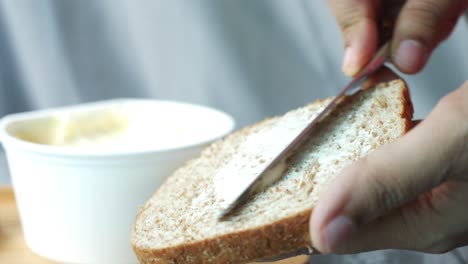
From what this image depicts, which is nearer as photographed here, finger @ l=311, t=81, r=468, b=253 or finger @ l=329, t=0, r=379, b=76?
finger @ l=311, t=81, r=468, b=253

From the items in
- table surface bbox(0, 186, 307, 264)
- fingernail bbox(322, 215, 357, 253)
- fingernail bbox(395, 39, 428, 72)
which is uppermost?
fingernail bbox(395, 39, 428, 72)

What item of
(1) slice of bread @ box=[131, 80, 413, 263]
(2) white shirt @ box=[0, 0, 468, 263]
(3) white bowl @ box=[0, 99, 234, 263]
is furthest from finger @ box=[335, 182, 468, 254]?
(2) white shirt @ box=[0, 0, 468, 263]

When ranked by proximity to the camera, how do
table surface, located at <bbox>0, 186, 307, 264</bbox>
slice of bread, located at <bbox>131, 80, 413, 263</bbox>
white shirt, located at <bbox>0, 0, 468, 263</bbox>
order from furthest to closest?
1. white shirt, located at <bbox>0, 0, 468, 263</bbox>
2. table surface, located at <bbox>0, 186, 307, 264</bbox>
3. slice of bread, located at <bbox>131, 80, 413, 263</bbox>

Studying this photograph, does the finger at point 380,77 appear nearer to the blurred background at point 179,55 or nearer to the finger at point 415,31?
the finger at point 415,31

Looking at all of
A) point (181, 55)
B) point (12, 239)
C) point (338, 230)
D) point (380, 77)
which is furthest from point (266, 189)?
point (181, 55)

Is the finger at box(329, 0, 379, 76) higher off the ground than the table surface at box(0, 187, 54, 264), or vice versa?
the finger at box(329, 0, 379, 76)

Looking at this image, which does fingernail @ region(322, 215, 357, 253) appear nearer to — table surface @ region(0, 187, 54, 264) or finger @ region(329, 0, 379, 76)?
finger @ region(329, 0, 379, 76)

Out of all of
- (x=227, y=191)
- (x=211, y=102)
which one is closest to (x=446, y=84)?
(x=211, y=102)

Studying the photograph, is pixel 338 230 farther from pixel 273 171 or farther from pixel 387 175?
pixel 273 171

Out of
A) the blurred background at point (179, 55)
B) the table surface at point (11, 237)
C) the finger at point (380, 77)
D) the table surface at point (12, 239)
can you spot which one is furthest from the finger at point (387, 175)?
the blurred background at point (179, 55)
